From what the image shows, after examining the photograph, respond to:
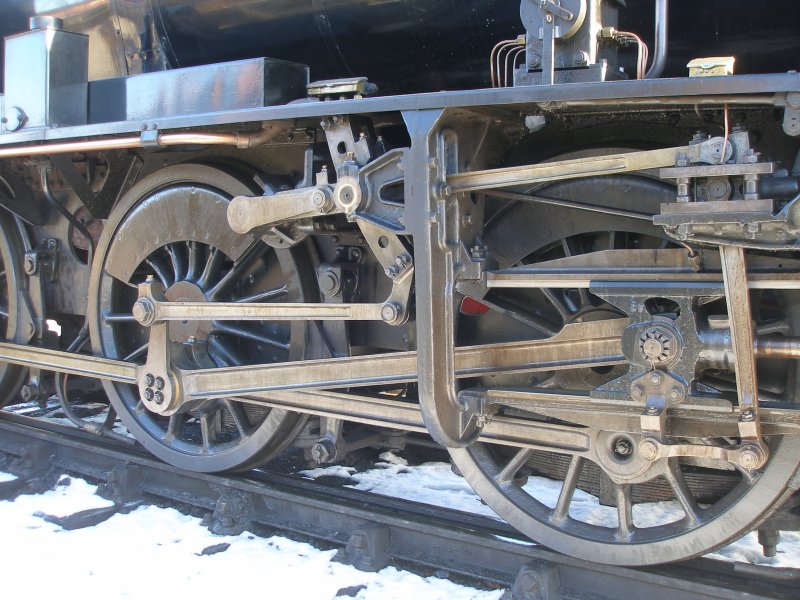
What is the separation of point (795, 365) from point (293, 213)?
1756 mm

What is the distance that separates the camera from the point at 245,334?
12.6ft

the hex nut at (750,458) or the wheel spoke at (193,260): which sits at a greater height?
the wheel spoke at (193,260)

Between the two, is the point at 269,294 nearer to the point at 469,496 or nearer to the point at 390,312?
the point at 390,312

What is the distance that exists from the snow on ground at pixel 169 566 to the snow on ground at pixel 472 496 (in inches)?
22.2

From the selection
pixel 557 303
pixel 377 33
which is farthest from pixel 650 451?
pixel 377 33

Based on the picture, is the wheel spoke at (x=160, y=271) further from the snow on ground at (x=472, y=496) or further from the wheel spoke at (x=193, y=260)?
the snow on ground at (x=472, y=496)

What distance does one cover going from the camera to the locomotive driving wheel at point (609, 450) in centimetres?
273

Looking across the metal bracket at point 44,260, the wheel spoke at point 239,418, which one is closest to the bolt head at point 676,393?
the wheel spoke at point 239,418

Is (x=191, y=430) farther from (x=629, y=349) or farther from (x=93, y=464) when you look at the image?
(x=629, y=349)

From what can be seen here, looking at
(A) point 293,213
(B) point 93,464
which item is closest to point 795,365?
(A) point 293,213

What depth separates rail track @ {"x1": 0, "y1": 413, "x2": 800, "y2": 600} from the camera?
2875 mm

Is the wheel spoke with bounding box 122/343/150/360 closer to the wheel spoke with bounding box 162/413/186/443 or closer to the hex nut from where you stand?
the wheel spoke with bounding box 162/413/186/443

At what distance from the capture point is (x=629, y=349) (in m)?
2.62

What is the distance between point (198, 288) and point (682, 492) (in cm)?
219
